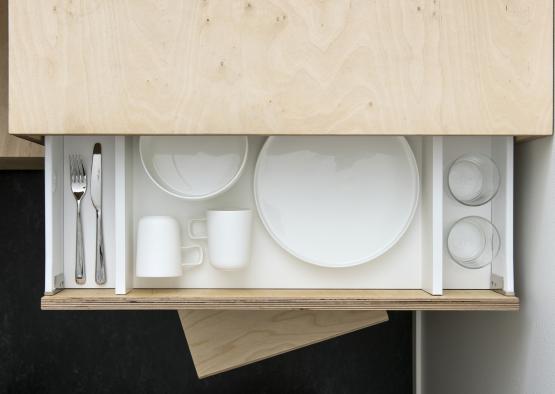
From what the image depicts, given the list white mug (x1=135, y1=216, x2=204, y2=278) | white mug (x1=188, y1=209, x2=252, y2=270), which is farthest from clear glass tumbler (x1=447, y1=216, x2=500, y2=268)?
white mug (x1=135, y1=216, x2=204, y2=278)

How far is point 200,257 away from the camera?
1.06 metres

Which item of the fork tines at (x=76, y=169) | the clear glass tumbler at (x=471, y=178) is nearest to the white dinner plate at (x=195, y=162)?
the fork tines at (x=76, y=169)

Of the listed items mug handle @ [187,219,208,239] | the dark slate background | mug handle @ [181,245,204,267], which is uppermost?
mug handle @ [187,219,208,239]

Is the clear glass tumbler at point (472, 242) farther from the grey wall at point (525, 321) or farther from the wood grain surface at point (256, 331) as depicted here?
the wood grain surface at point (256, 331)

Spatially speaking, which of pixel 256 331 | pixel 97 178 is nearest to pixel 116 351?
pixel 256 331

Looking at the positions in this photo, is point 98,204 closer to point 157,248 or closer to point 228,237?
point 157,248

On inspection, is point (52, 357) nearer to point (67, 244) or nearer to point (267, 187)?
point (67, 244)

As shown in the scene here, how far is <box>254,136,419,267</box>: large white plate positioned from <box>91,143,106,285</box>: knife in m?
0.32

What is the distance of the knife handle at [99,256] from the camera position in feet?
3.41

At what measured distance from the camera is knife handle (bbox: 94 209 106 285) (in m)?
1.04
